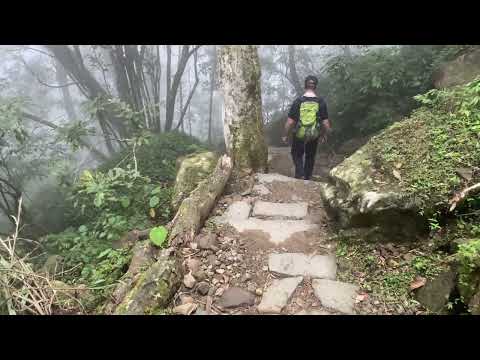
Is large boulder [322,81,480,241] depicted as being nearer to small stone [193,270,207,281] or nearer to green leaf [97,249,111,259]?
small stone [193,270,207,281]

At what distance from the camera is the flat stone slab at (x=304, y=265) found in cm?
348

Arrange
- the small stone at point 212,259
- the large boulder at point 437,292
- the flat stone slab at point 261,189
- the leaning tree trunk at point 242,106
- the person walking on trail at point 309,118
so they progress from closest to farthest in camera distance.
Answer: the large boulder at point 437,292, the small stone at point 212,259, the flat stone slab at point 261,189, the leaning tree trunk at point 242,106, the person walking on trail at point 309,118

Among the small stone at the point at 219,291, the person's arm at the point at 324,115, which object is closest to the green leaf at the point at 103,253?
the small stone at the point at 219,291

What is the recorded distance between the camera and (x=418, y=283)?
2.89m

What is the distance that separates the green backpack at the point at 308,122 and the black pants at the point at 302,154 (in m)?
0.31

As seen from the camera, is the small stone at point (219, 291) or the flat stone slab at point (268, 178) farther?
the flat stone slab at point (268, 178)

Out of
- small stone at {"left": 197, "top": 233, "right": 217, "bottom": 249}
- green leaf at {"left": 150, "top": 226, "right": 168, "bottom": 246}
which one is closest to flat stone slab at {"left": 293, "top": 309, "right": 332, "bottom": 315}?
small stone at {"left": 197, "top": 233, "right": 217, "bottom": 249}

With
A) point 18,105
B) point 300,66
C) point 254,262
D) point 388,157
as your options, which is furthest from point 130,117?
point 300,66

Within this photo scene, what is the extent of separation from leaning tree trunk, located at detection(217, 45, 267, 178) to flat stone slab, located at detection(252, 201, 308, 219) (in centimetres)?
111

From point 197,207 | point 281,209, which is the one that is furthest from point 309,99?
point 197,207

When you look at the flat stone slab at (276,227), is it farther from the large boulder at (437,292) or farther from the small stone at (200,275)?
the large boulder at (437,292)

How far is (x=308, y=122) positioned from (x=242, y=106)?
1.27 metres

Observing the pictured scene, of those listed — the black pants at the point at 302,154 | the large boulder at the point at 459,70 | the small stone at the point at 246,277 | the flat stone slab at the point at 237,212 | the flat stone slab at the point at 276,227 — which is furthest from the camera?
the black pants at the point at 302,154
